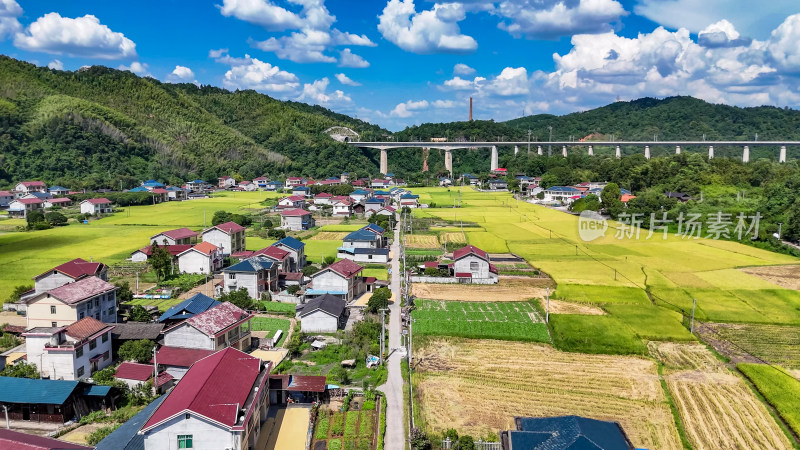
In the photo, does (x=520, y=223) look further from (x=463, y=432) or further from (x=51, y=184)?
(x=51, y=184)

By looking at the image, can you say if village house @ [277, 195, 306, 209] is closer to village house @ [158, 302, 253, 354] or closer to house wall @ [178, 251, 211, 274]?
house wall @ [178, 251, 211, 274]

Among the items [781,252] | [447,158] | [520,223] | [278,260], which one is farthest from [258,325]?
[447,158]

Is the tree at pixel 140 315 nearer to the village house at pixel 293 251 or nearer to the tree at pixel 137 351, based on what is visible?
the tree at pixel 137 351

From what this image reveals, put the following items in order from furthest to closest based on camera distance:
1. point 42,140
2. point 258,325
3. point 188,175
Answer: point 188,175 → point 42,140 → point 258,325

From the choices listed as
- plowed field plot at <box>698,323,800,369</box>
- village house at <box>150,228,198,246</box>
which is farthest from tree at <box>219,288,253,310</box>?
plowed field plot at <box>698,323,800,369</box>

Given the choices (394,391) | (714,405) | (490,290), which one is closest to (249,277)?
(394,391)

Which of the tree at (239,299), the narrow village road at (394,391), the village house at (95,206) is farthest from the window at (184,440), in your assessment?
the village house at (95,206)

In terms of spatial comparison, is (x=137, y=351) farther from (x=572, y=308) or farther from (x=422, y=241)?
(x=422, y=241)
